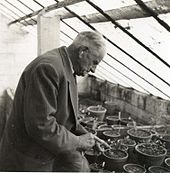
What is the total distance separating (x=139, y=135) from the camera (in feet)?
14.1

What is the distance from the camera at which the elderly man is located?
70.0 inches

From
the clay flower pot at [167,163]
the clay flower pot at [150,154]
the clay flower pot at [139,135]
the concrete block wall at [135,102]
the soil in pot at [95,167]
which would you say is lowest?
the soil in pot at [95,167]

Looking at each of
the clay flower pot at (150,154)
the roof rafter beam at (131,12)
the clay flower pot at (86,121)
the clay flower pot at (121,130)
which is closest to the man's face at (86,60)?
the roof rafter beam at (131,12)

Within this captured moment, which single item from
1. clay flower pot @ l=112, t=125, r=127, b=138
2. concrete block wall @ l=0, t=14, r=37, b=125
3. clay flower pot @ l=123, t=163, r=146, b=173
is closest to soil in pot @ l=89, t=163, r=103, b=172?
clay flower pot @ l=123, t=163, r=146, b=173

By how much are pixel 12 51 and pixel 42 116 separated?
21.7 feet

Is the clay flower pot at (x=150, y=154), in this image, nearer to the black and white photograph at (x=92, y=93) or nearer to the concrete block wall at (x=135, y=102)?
the black and white photograph at (x=92, y=93)

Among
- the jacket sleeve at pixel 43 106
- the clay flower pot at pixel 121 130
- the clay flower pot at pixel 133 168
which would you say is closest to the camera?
the jacket sleeve at pixel 43 106

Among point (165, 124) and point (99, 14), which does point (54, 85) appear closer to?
point (99, 14)

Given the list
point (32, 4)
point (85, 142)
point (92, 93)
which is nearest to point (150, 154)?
point (85, 142)

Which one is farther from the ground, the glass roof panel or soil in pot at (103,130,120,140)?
the glass roof panel

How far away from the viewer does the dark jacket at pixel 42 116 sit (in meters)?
1.78

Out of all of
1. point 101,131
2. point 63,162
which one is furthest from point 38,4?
point 63,162

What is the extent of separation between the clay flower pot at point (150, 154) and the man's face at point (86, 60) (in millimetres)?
1991

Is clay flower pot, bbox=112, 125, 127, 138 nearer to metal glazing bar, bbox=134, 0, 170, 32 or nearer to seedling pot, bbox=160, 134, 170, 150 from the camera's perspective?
seedling pot, bbox=160, 134, 170, 150
